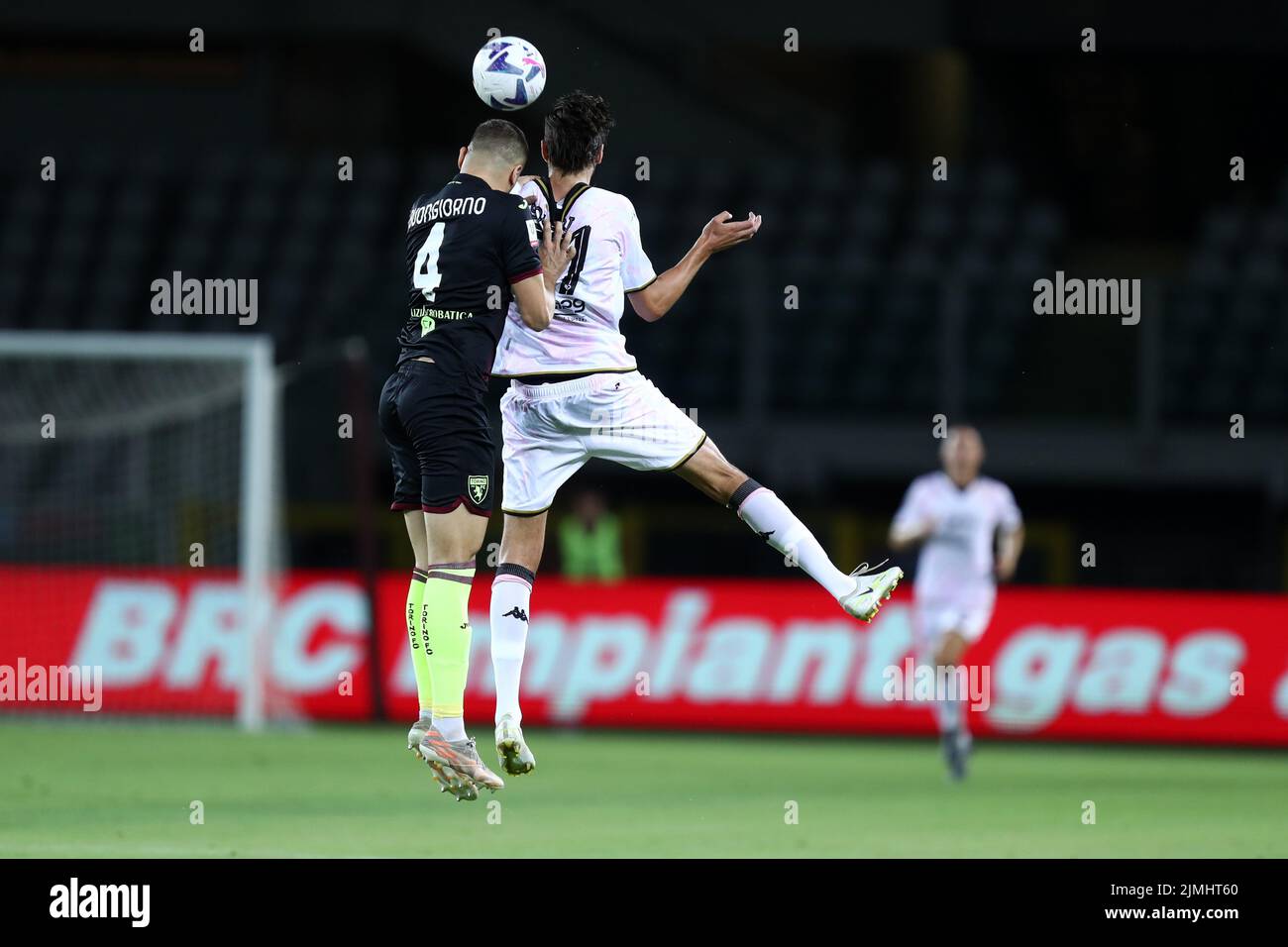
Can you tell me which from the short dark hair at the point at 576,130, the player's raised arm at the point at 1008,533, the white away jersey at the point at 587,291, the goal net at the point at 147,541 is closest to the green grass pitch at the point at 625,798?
the goal net at the point at 147,541

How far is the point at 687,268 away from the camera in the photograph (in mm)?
9500

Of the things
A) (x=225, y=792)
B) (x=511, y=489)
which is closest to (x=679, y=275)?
(x=511, y=489)

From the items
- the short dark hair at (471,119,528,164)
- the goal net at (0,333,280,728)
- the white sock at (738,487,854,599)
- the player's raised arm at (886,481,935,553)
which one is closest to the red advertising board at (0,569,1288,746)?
the goal net at (0,333,280,728)

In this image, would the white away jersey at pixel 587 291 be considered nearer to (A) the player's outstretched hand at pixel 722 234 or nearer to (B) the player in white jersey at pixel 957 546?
(A) the player's outstretched hand at pixel 722 234

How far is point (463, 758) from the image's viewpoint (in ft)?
30.0

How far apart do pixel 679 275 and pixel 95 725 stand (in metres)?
11.5

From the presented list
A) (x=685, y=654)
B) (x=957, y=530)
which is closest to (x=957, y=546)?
(x=957, y=530)

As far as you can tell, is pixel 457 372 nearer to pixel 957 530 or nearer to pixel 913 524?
pixel 913 524

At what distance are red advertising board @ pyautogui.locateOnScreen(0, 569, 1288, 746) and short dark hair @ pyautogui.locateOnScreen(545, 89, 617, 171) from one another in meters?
10.3

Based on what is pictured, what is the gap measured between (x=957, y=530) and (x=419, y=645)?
7.95 m

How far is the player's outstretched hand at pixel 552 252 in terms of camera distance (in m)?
9.35

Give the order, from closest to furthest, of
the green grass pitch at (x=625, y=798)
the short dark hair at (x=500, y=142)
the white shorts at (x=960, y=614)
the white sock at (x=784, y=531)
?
the short dark hair at (x=500, y=142) < the white sock at (x=784, y=531) < the green grass pitch at (x=625, y=798) < the white shorts at (x=960, y=614)

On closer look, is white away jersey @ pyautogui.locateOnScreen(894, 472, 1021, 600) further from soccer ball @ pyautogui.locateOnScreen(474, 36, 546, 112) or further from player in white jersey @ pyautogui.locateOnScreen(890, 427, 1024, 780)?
soccer ball @ pyautogui.locateOnScreen(474, 36, 546, 112)

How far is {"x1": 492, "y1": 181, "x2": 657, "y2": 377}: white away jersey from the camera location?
9.52m
